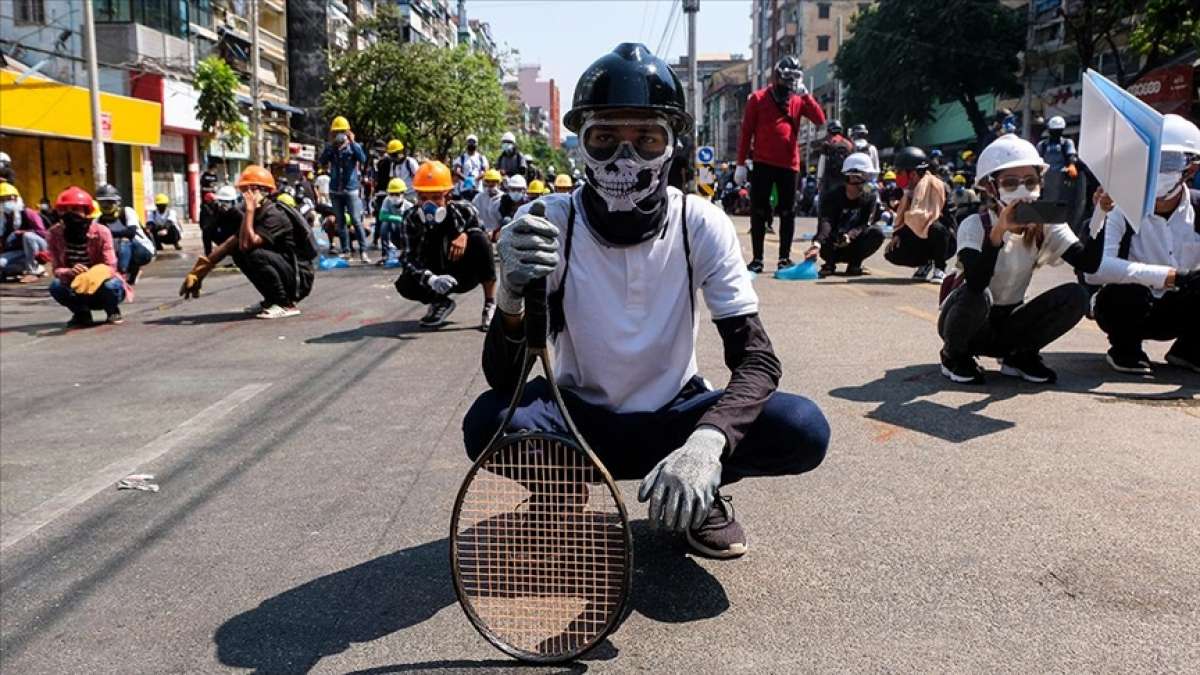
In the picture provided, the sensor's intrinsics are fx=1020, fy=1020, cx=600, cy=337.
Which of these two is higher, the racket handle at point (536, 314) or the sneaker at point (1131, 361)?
the racket handle at point (536, 314)

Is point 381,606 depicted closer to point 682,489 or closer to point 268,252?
point 682,489

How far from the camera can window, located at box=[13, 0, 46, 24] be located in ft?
100

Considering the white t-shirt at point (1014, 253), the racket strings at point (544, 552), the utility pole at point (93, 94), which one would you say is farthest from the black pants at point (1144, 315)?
the utility pole at point (93, 94)

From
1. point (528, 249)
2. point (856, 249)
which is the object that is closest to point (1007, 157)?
point (528, 249)

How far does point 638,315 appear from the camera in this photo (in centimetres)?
323

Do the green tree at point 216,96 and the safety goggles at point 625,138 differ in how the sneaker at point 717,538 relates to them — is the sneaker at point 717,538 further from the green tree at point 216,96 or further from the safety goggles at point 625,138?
the green tree at point 216,96

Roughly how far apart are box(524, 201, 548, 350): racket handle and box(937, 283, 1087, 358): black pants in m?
3.73

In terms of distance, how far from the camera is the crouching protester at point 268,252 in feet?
33.9

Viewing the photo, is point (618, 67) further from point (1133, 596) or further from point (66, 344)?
point (66, 344)

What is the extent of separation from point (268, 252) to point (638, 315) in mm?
8134

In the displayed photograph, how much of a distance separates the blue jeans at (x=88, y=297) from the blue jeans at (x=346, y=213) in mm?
6353

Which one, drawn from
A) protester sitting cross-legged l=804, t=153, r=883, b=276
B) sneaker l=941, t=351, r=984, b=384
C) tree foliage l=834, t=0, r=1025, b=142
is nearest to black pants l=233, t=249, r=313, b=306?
protester sitting cross-legged l=804, t=153, r=883, b=276

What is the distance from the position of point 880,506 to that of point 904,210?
7.76 meters

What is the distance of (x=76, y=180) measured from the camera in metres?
28.0
